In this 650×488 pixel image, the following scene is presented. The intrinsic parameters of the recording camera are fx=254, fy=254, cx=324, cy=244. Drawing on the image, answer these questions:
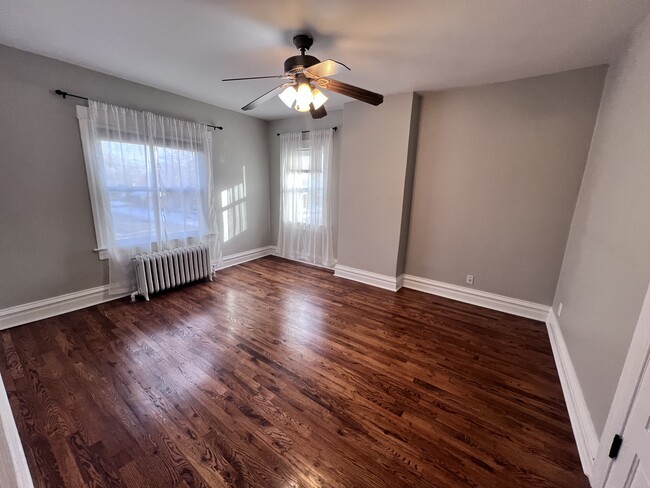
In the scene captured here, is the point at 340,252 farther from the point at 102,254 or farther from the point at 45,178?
the point at 45,178

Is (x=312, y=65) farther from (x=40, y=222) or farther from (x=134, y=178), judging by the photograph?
(x=40, y=222)

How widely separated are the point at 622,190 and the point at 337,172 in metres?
3.11

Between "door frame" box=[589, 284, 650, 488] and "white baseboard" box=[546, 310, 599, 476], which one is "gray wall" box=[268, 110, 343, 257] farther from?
"door frame" box=[589, 284, 650, 488]

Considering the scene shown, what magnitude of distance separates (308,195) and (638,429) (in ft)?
13.1

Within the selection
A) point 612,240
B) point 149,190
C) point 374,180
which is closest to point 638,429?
point 612,240

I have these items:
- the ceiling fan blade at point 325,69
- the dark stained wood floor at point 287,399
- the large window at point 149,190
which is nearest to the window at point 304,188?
the large window at point 149,190

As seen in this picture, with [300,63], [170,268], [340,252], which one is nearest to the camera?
[300,63]

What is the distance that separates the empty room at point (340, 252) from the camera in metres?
1.35

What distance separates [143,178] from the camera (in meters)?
3.10

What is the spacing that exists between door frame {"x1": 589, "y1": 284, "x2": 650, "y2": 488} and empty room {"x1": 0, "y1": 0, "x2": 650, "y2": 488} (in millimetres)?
13

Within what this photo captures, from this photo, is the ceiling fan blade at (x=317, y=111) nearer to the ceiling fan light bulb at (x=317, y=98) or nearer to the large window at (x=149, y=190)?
the ceiling fan light bulb at (x=317, y=98)

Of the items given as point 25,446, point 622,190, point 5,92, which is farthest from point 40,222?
point 622,190

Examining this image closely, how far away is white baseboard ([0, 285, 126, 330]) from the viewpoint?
2414 mm

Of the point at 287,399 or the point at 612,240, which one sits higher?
the point at 612,240
